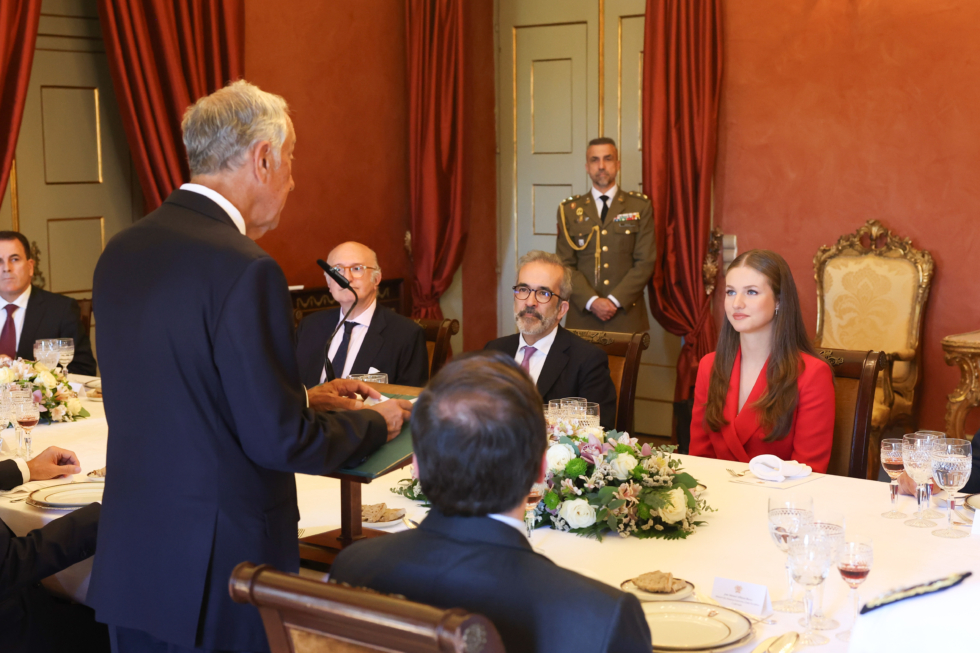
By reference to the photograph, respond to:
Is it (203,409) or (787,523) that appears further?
(787,523)

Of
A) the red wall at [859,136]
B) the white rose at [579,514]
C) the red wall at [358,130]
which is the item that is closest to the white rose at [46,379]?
the white rose at [579,514]

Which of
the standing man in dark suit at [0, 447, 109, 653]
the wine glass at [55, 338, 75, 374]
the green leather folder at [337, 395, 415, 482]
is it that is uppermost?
the green leather folder at [337, 395, 415, 482]

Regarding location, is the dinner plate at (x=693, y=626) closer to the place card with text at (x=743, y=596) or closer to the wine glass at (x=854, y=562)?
the place card with text at (x=743, y=596)

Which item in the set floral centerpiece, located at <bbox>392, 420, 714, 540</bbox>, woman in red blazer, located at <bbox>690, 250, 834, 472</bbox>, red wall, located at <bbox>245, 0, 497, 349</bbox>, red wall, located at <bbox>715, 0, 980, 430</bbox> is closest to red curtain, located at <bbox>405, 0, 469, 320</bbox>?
red wall, located at <bbox>245, 0, 497, 349</bbox>

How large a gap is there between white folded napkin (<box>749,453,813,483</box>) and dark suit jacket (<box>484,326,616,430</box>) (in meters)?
0.92

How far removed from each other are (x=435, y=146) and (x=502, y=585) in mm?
5353

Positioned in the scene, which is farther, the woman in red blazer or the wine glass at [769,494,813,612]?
the woman in red blazer

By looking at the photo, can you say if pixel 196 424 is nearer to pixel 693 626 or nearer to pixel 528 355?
pixel 693 626

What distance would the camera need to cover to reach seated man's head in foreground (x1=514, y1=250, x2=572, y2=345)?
11.8ft

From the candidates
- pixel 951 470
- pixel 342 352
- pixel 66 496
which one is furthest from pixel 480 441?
pixel 342 352

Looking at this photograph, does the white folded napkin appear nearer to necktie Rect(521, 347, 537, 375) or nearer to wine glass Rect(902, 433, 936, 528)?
wine glass Rect(902, 433, 936, 528)

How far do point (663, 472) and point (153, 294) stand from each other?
1170mm

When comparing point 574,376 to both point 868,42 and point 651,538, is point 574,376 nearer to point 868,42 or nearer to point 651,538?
point 651,538

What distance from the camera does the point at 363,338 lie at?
13.6 feet
